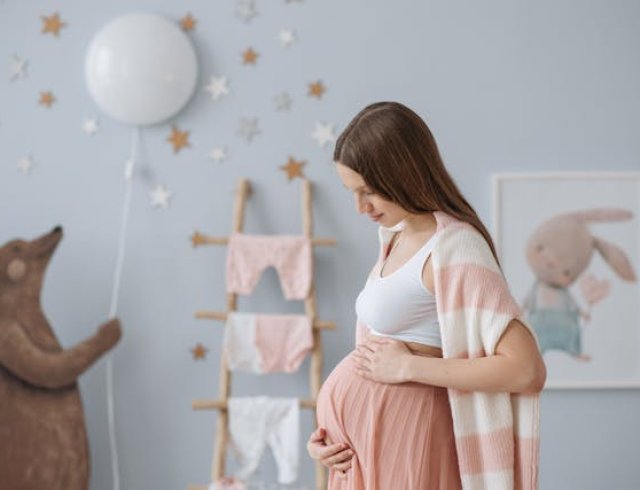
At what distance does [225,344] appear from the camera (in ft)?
8.75

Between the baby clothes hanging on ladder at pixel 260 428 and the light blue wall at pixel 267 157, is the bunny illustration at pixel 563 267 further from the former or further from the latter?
the baby clothes hanging on ladder at pixel 260 428

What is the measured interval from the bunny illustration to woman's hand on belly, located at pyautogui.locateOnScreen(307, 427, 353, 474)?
Answer: 4.78 feet

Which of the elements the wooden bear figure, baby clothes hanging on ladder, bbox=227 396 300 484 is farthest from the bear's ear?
baby clothes hanging on ladder, bbox=227 396 300 484

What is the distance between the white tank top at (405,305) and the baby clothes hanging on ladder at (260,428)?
1256mm

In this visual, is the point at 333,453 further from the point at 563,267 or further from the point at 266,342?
the point at 563,267

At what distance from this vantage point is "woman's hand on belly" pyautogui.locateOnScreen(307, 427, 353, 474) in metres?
1.45

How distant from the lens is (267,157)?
2.83 metres

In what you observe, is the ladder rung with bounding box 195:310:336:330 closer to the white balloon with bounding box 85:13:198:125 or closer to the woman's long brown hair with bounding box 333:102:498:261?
the white balloon with bounding box 85:13:198:125

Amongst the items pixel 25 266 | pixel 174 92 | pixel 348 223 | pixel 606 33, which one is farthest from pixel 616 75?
pixel 25 266

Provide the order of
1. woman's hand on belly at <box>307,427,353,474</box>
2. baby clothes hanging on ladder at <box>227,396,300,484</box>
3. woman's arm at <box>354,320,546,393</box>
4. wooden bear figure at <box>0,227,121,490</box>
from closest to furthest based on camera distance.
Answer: woman's arm at <box>354,320,546,393</box> → woman's hand on belly at <box>307,427,353,474</box> → wooden bear figure at <box>0,227,121,490</box> → baby clothes hanging on ladder at <box>227,396,300,484</box>

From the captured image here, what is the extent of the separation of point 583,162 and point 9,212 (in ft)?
5.78

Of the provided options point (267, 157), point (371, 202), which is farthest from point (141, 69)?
point (371, 202)

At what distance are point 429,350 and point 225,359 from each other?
4.41 ft

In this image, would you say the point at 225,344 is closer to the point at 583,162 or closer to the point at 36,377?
the point at 36,377
